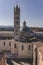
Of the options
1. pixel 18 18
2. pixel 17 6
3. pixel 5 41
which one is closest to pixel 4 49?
pixel 5 41

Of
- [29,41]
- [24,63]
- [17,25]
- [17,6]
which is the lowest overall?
[24,63]

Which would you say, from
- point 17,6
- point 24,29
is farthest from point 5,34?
point 17,6

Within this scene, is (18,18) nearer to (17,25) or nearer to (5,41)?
(17,25)

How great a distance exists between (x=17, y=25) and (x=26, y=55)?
2.54 m

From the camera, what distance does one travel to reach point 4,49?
8.77 metres

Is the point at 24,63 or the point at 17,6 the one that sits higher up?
the point at 17,6

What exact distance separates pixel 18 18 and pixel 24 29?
3.24ft

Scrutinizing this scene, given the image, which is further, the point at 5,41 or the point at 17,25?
the point at 17,25

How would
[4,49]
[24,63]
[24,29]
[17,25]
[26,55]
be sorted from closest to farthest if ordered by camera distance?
[24,63], [26,55], [4,49], [17,25], [24,29]

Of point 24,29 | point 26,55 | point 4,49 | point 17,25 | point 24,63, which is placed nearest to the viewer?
point 24,63

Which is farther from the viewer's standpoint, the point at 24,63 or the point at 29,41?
the point at 29,41

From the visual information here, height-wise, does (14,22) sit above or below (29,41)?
above

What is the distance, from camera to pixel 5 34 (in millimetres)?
10859

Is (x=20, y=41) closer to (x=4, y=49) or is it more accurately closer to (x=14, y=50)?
(x=14, y=50)
